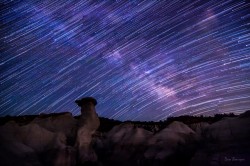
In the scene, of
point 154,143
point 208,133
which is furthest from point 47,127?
point 208,133

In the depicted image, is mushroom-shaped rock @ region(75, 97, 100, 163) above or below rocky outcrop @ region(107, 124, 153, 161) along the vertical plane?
above

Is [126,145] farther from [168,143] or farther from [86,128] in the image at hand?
[86,128]

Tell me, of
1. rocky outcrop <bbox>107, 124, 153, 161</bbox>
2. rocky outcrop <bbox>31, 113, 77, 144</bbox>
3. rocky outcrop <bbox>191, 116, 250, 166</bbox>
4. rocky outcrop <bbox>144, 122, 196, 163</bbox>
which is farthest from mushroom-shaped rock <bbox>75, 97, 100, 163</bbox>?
rocky outcrop <bbox>191, 116, 250, 166</bbox>

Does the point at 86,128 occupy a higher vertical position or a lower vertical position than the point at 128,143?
higher

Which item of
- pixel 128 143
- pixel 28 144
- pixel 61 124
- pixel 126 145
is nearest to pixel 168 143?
pixel 128 143

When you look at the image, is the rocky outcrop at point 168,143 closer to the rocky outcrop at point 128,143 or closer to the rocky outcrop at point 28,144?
the rocky outcrop at point 128,143

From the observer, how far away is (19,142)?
18.0 metres

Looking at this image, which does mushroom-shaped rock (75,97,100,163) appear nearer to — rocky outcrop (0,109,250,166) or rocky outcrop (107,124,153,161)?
rocky outcrop (0,109,250,166)

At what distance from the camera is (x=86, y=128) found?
75.7ft

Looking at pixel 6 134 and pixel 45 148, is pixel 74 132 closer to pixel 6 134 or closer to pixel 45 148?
pixel 45 148

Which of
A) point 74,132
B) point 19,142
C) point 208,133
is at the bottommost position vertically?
point 208,133

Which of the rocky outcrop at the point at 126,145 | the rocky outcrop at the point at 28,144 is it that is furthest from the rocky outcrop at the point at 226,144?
the rocky outcrop at the point at 28,144

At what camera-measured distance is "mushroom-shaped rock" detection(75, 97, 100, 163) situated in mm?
20109

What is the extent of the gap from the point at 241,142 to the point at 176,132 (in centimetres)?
530
